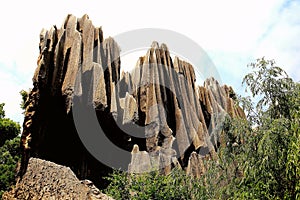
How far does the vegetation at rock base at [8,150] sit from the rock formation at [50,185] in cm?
1175

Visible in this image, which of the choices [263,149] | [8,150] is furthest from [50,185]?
[8,150]

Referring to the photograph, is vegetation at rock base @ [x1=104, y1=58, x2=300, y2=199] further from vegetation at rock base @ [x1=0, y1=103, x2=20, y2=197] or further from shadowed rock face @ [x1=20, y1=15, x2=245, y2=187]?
vegetation at rock base @ [x1=0, y1=103, x2=20, y2=197]

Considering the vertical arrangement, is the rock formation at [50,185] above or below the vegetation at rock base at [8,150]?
below

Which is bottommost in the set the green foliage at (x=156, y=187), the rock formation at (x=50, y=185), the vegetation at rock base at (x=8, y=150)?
the rock formation at (x=50, y=185)

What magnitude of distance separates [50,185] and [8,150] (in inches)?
621

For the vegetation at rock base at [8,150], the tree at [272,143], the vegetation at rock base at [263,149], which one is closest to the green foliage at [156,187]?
the vegetation at rock base at [263,149]

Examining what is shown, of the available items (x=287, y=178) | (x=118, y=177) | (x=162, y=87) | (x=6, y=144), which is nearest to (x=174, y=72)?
(x=162, y=87)

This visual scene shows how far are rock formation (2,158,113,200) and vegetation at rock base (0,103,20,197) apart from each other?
11745 millimetres

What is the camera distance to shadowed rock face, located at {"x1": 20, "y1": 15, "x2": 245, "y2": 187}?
12891 millimetres

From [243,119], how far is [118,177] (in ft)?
18.0

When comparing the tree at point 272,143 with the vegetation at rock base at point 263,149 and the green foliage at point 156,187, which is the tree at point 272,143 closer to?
the vegetation at rock base at point 263,149

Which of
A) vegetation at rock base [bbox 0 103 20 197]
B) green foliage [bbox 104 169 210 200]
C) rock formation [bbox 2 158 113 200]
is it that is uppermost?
vegetation at rock base [bbox 0 103 20 197]

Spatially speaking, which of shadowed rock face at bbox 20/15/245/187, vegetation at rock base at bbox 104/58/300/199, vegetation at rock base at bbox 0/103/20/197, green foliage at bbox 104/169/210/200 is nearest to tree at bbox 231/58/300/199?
vegetation at rock base at bbox 104/58/300/199

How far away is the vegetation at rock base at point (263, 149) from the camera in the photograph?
7695 millimetres
